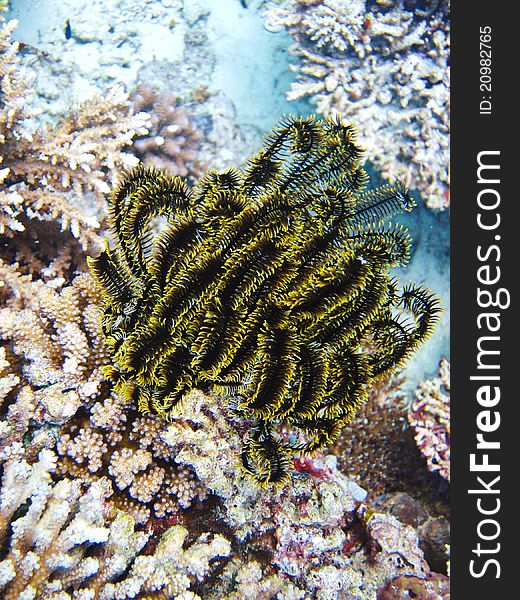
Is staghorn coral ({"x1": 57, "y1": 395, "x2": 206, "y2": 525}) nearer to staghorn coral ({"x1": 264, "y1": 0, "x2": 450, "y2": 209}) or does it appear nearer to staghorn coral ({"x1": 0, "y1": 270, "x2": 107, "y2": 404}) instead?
staghorn coral ({"x1": 0, "y1": 270, "x2": 107, "y2": 404})

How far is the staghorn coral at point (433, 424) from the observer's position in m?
4.47

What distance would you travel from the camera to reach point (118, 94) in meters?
4.22

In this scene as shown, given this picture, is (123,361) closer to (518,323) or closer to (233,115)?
(518,323)

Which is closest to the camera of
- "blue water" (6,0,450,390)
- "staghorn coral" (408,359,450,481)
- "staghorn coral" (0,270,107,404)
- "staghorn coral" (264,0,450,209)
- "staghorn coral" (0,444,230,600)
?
"staghorn coral" (0,444,230,600)

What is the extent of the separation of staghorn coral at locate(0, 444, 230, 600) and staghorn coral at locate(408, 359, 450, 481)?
2.61 meters

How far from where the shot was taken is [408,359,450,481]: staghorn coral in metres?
4.47

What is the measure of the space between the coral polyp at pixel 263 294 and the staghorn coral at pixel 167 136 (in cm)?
203

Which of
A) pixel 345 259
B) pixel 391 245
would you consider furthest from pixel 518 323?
pixel 345 259

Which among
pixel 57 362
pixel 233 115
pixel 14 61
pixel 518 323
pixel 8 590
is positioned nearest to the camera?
pixel 8 590

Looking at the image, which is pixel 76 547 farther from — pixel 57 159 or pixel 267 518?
pixel 57 159

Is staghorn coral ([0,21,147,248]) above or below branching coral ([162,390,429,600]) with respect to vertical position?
above

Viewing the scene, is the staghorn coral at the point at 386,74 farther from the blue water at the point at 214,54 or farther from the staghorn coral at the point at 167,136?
the staghorn coral at the point at 167,136

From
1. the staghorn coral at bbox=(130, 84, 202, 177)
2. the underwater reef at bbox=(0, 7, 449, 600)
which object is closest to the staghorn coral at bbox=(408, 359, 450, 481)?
the underwater reef at bbox=(0, 7, 449, 600)

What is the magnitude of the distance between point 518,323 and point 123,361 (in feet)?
9.27
